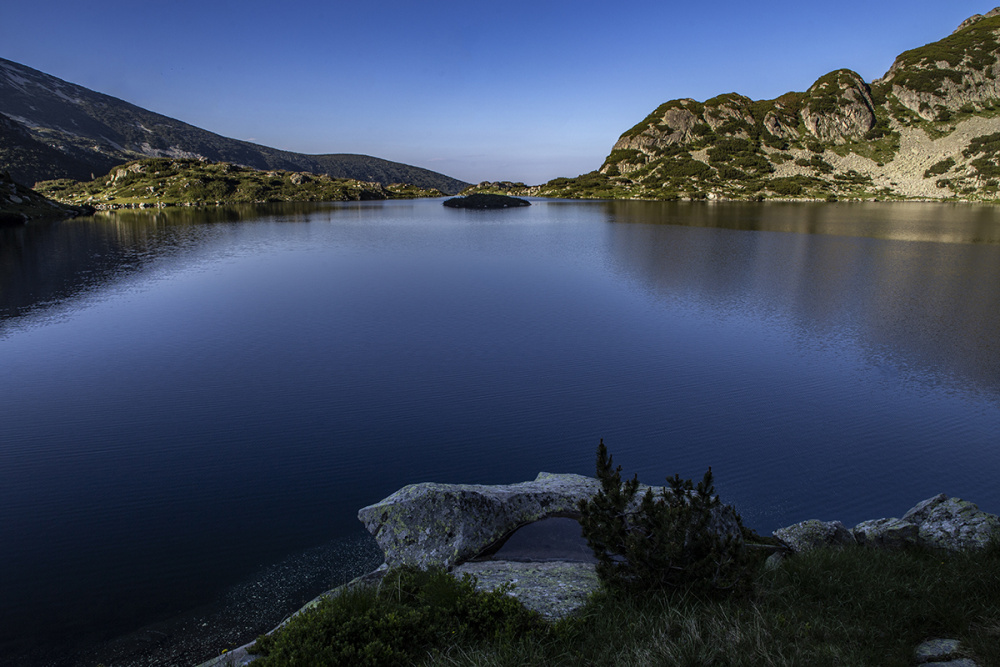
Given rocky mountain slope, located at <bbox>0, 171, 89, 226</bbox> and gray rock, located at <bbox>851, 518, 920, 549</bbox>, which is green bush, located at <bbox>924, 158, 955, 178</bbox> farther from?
rocky mountain slope, located at <bbox>0, 171, 89, 226</bbox>

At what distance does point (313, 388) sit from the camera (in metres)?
16.7

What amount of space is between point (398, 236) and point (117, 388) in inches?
2250

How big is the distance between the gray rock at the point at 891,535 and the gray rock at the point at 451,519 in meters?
2.34

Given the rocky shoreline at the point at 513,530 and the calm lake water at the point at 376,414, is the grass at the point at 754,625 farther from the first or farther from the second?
the calm lake water at the point at 376,414

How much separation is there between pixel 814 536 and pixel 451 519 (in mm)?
6095

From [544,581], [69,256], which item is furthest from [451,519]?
[69,256]

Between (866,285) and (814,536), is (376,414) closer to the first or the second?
(814,536)

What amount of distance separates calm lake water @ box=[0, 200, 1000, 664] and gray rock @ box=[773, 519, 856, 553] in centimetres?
200

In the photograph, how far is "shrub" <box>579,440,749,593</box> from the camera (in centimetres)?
608

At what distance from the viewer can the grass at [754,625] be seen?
16.5ft

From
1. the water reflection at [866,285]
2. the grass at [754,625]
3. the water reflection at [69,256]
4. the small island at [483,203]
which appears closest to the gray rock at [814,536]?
the grass at [754,625]

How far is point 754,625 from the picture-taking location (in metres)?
5.41

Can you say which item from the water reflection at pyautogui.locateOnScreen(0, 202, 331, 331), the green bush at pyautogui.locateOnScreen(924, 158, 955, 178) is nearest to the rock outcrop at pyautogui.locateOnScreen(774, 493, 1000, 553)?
the water reflection at pyautogui.locateOnScreen(0, 202, 331, 331)

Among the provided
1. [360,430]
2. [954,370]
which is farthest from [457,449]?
[954,370]
